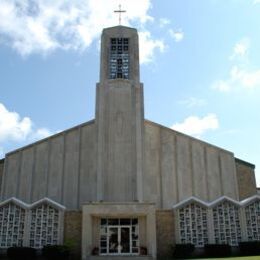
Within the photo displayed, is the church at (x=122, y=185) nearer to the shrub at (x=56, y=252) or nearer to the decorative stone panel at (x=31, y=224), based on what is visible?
the decorative stone panel at (x=31, y=224)

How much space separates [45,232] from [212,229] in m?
11.2

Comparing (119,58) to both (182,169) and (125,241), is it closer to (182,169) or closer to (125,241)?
(182,169)

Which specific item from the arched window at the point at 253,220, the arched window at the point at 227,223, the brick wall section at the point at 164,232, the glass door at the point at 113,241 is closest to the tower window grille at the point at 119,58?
the brick wall section at the point at 164,232

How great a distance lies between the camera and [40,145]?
35219mm

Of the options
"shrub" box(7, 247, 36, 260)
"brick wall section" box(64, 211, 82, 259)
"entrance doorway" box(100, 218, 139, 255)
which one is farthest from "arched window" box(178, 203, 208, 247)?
"shrub" box(7, 247, 36, 260)

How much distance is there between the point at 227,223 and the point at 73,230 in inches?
410

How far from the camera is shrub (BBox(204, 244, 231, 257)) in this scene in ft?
86.6

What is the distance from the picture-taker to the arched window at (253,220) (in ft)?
91.6

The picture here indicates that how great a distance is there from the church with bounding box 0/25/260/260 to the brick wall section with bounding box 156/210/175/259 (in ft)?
0.22

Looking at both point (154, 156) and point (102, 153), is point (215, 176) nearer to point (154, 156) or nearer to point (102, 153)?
point (154, 156)

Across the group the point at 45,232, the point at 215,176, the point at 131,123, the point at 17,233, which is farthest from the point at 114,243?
the point at 215,176

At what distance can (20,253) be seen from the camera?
25.7 m

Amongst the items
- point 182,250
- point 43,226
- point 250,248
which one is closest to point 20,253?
point 43,226

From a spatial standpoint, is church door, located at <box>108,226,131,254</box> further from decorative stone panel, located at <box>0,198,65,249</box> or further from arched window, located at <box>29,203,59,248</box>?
arched window, located at <box>29,203,59,248</box>
